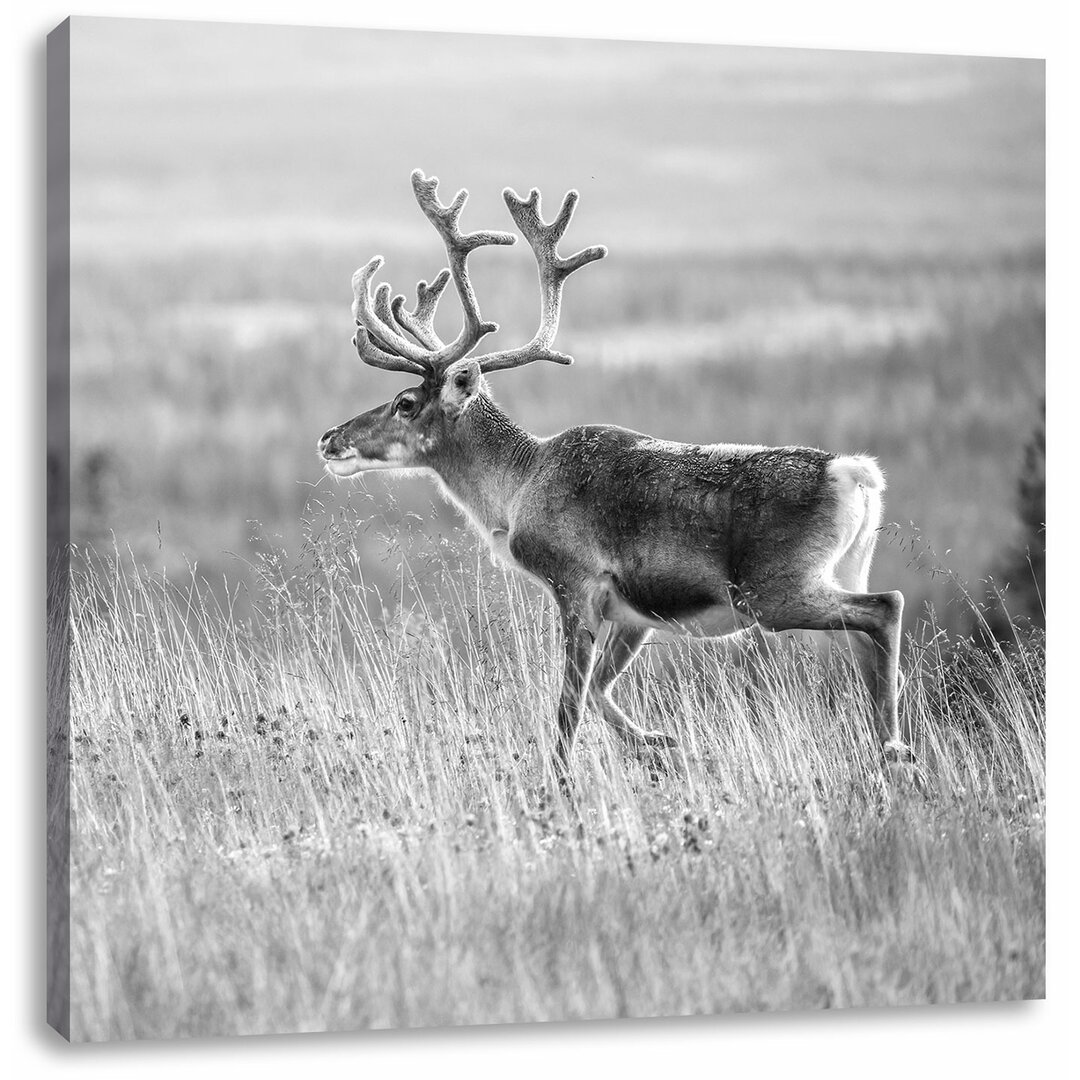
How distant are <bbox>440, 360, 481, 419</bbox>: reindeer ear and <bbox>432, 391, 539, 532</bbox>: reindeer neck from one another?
53mm

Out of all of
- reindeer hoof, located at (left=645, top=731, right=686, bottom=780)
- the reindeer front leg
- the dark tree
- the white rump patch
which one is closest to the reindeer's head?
the reindeer front leg

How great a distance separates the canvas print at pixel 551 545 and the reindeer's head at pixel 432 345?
0.02 meters

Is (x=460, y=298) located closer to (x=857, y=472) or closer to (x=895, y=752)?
(x=857, y=472)

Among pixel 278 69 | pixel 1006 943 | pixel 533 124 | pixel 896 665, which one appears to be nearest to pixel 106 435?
pixel 278 69

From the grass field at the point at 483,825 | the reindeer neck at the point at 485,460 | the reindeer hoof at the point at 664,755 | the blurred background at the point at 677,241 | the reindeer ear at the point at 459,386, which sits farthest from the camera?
the reindeer neck at the point at 485,460

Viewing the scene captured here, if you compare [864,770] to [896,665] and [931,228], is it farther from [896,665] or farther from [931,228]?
[931,228]

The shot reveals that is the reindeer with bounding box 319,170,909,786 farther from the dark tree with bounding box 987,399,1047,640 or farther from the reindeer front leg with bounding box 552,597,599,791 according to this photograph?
the dark tree with bounding box 987,399,1047,640

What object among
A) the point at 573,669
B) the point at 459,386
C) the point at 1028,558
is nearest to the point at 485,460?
the point at 459,386

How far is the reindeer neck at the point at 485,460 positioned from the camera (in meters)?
7.20

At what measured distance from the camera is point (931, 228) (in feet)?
22.9

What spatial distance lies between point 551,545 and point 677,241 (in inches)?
44.7

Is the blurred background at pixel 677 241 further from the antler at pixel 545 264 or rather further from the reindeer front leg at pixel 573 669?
the reindeer front leg at pixel 573 669

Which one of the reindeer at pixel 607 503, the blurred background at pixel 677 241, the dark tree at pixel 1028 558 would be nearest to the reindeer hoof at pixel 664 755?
the reindeer at pixel 607 503

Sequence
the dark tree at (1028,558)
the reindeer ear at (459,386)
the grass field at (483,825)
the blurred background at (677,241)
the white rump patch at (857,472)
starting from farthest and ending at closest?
the reindeer ear at (459,386)
the dark tree at (1028,558)
the white rump patch at (857,472)
the blurred background at (677,241)
the grass field at (483,825)
